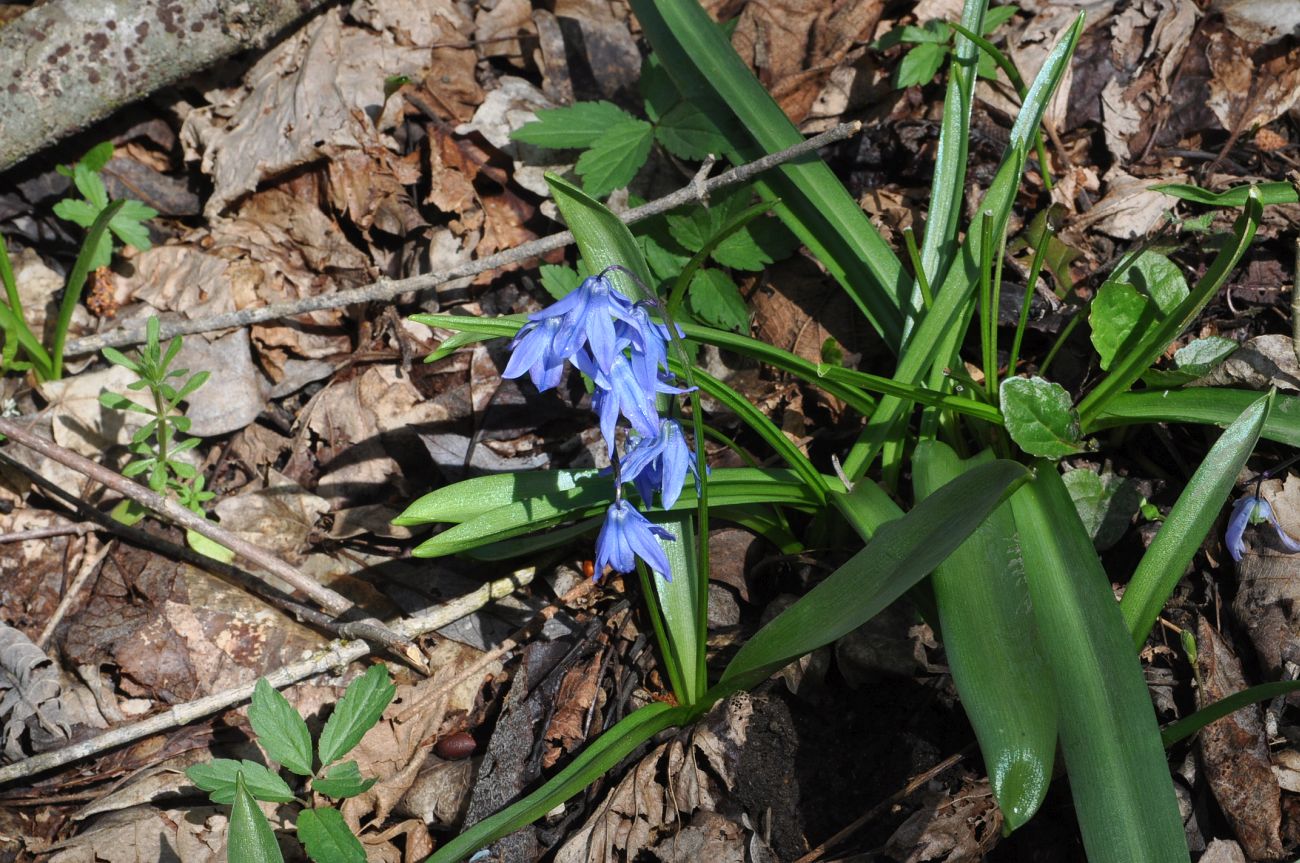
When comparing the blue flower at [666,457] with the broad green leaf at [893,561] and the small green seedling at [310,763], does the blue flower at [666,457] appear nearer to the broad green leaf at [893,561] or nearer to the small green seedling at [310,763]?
the broad green leaf at [893,561]

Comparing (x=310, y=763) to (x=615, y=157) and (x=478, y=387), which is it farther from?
(x=615, y=157)

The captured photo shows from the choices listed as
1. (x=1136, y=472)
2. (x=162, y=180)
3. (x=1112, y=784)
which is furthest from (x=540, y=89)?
(x=1112, y=784)

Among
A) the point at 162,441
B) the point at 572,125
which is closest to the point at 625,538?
the point at 572,125

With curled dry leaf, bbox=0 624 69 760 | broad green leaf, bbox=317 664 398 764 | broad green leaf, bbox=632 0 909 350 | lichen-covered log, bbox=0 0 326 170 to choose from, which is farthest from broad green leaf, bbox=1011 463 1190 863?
lichen-covered log, bbox=0 0 326 170

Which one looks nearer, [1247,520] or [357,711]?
[1247,520]

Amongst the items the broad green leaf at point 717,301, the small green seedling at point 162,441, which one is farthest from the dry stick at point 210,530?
the broad green leaf at point 717,301

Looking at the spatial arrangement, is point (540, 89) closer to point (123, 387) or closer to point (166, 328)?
point (166, 328)

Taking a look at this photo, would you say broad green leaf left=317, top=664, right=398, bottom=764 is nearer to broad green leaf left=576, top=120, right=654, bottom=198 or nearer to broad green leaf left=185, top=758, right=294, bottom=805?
broad green leaf left=185, top=758, right=294, bottom=805
